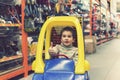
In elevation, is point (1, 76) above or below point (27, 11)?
below

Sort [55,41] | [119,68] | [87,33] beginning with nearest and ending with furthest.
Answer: [55,41] → [119,68] → [87,33]

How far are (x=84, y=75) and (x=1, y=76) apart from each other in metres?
1.55

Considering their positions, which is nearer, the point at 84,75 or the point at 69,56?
the point at 84,75

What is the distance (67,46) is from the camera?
11.5ft

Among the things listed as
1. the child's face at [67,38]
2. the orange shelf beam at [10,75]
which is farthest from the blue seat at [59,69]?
the orange shelf beam at [10,75]

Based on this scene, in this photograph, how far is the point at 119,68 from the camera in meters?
5.91

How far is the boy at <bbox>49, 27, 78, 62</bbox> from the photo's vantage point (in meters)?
3.45

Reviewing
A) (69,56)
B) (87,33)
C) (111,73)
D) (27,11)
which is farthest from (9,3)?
(87,33)

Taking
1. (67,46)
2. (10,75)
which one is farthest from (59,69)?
(10,75)

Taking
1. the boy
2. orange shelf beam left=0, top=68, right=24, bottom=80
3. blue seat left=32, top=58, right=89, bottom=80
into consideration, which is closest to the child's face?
the boy

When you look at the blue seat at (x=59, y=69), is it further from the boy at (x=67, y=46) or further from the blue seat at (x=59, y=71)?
the boy at (x=67, y=46)

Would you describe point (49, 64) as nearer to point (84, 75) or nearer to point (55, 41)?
point (84, 75)

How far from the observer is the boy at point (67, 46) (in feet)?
11.3

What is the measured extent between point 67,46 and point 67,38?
0.39 ft
